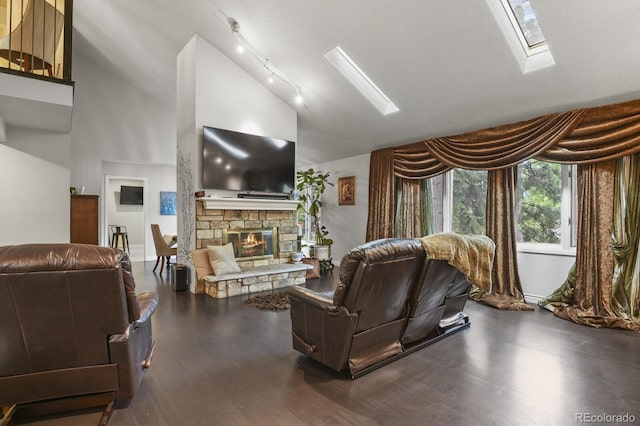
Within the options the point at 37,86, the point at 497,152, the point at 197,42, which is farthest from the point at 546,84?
the point at 37,86

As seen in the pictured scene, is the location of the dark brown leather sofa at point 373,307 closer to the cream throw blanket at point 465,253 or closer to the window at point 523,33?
the cream throw blanket at point 465,253

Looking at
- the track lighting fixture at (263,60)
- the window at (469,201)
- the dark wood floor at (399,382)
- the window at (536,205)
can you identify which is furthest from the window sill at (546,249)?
the track lighting fixture at (263,60)

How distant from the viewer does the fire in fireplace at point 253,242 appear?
5.17 metres

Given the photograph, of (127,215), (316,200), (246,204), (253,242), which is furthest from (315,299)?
(127,215)

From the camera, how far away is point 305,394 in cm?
215

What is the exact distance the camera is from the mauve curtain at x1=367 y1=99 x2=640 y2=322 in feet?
11.8

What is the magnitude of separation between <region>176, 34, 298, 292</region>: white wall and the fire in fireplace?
60 cm

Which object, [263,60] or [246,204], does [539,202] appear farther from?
[263,60]

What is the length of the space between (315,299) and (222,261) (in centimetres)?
267

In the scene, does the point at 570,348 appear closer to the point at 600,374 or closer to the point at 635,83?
the point at 600,374

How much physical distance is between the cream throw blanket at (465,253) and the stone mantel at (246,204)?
125 inches

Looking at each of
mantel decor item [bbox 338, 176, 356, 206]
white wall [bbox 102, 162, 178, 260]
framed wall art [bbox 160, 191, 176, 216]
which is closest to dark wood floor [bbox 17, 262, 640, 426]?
mantel decor item [bbox 338, 176, 356, 206]

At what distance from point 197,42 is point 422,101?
3.42 meters

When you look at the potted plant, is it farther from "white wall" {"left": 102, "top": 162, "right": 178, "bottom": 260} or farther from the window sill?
the window sill
